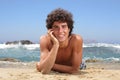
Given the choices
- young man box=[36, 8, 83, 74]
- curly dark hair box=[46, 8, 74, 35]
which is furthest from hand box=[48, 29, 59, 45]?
curly dark hair box=[46, 8, 74, 35]

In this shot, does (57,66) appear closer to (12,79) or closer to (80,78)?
(80,78)

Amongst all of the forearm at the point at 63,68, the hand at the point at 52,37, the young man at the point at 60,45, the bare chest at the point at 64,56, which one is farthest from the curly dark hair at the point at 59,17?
the forearm at the point at 63,68

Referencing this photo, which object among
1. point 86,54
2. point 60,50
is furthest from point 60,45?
point 86,54

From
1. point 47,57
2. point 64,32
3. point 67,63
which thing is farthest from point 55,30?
point 67,63

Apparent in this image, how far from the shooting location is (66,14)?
599 centimetres

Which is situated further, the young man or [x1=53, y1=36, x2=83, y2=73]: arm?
[x1=53, y1=36, x2=83, y2=73]: arm

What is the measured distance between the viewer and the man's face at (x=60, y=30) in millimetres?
5750

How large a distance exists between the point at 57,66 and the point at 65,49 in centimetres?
40

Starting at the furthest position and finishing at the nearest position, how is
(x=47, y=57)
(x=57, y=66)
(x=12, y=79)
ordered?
1. (x=57, y=66)
2. (x=47, y=57)
3. (x=12, y=79)

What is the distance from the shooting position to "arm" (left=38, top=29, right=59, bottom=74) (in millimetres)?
5688

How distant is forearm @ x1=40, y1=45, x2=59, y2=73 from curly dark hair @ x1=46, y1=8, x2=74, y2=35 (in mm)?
586

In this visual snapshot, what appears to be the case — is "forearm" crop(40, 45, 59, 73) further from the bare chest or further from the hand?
the bare chest

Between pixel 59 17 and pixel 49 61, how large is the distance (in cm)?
91

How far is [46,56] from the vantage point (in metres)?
5.91
